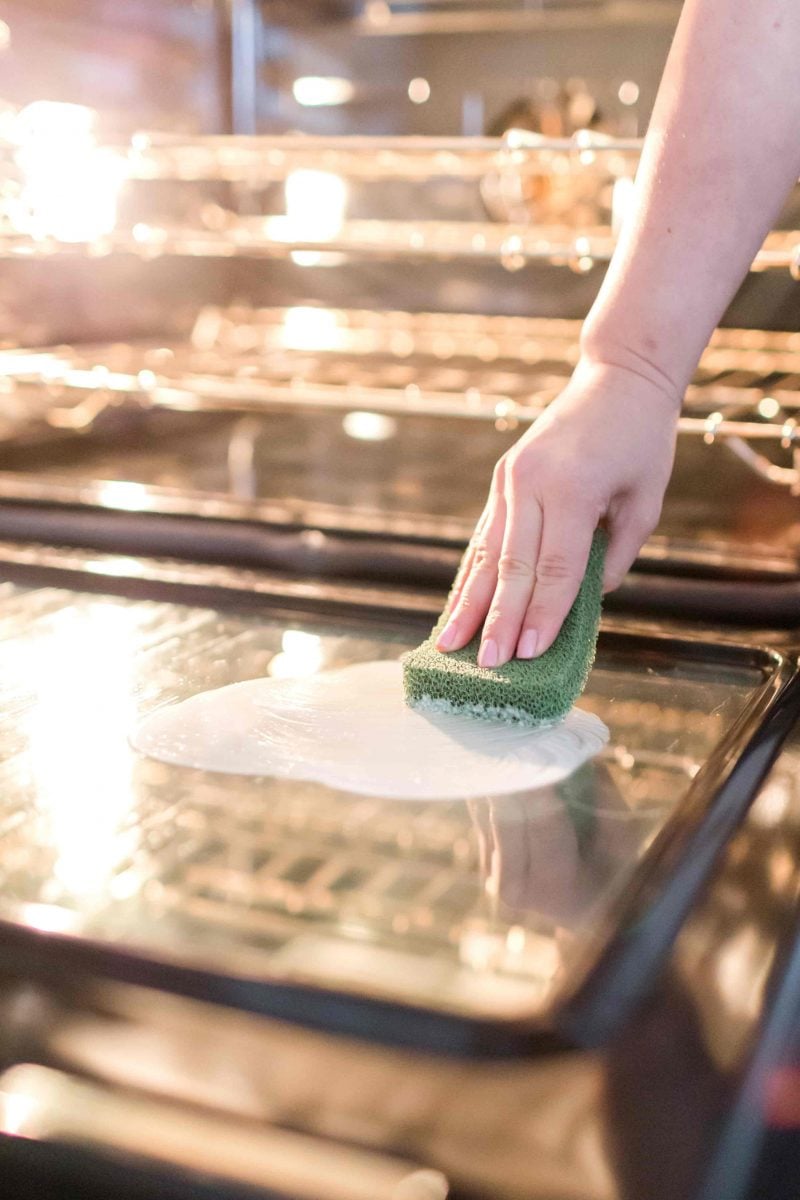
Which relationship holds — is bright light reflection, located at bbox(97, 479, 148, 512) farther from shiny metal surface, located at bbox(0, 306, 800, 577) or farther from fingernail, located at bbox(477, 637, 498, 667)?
→ fingernail, located at bbox(477, 637, 498, 667)

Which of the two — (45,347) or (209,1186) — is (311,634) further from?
(45,347)

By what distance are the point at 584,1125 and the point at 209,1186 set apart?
103 mm

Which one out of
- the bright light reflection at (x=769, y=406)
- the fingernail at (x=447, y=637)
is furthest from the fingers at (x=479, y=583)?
the bright light reflection at (x=769, y=406)

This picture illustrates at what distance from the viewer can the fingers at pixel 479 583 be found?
677 millimetres

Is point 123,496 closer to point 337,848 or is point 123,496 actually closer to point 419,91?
point 337,848

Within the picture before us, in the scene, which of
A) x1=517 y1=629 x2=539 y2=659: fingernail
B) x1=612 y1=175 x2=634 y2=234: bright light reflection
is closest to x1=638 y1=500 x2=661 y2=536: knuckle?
x1=517 y1=629 x2=539 y2=659: fingernail

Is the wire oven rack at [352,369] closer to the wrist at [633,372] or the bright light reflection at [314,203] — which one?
the bright light reflection at [314,203]

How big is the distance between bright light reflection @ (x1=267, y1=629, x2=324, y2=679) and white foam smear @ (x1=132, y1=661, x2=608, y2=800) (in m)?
0.03

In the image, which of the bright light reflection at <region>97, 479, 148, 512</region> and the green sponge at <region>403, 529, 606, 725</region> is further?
the bright light reflection at <region>97, 479, 148, 512</region>

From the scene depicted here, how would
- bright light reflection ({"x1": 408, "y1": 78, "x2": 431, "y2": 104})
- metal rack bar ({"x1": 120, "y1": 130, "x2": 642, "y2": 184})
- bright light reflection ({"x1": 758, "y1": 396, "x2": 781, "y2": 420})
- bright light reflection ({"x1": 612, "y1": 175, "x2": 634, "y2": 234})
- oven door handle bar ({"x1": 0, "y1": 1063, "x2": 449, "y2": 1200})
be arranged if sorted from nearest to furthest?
oven door handle bar ({"x1": 0, "y1": 1063, "x2": 449, "y2": 1200}), metal rack bar ({"x1": 120, "y1": 130, "x2": 642, "y2": 184}), bright light reflection ({"x1": 758, "y1": 396, "x2": 781, "y2": 420}), bright light reflection ({"x1": 612, "y1": 175, "x2": 634, "y2": 234}), bright light reflection ({"x1": 408, "y1": 78, "x2": 431, "y2": 104})

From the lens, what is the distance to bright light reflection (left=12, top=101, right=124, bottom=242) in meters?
1.14

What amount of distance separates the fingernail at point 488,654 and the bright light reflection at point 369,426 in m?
0.84

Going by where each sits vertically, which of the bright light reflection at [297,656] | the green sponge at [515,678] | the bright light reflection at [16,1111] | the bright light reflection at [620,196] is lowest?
the bright light reflection at [16,1111]

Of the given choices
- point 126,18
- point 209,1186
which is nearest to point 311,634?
point 209,1186
